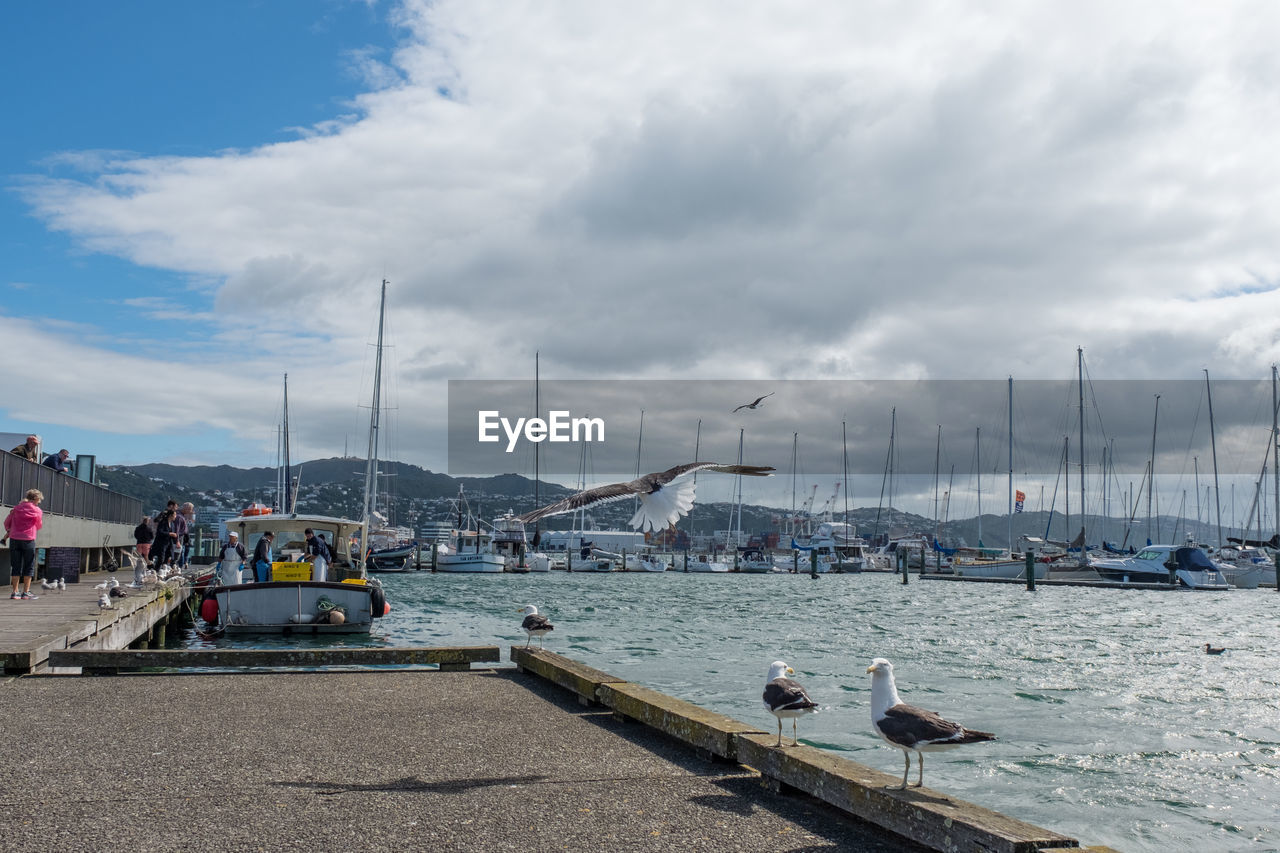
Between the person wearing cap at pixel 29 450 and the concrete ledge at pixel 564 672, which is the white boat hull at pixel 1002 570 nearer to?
the person wearing cap at pixel 29 450

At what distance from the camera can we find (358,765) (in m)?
7.54

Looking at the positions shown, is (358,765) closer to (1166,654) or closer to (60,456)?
(60,456)

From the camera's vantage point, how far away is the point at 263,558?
2500 cm

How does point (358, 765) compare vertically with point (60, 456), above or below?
below

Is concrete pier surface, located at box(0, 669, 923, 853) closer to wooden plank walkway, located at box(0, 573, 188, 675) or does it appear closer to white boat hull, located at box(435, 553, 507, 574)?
wooden plank walkway, located at box(0, 573, 188, 675)

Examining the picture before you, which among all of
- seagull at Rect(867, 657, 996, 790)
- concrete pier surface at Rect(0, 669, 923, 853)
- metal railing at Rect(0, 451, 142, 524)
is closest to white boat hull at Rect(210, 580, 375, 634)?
metal railing at Rect(0, 451, 142, 524)

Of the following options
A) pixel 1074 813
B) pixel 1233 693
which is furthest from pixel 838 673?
pixel 1074 813

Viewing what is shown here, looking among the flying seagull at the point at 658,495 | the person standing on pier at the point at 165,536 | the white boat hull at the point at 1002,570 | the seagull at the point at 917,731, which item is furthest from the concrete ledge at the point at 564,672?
the white boat hull at the point at 1002,570

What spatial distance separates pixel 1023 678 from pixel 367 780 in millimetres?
18247

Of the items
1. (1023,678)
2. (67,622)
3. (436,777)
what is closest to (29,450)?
(67,622)

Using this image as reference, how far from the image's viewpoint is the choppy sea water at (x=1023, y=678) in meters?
11.4

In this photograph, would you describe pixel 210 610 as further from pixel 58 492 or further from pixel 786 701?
pixel 786 701

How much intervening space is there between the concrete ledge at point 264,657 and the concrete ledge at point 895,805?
601 cm

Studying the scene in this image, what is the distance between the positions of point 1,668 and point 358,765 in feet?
19.8
